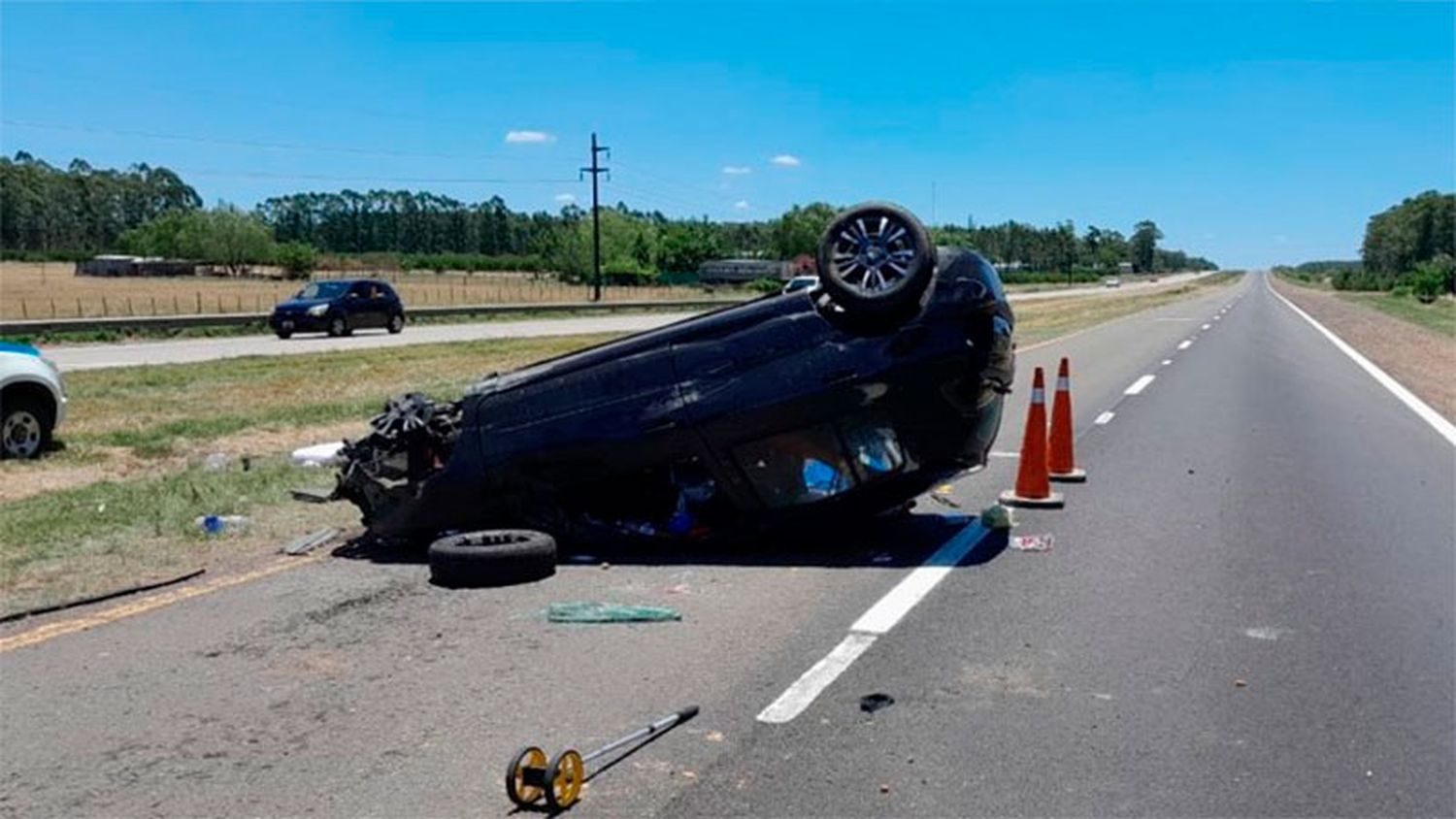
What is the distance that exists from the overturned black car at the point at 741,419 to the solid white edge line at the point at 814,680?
1.77 meters

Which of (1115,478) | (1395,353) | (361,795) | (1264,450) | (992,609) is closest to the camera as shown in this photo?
(361,795)

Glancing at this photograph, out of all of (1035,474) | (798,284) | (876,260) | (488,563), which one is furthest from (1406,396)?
(488,563)

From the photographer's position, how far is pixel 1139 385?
67.2 feet

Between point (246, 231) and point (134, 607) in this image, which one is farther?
point (246, 231)

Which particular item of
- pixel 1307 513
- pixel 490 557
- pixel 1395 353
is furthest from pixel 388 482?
pixel 1395 353

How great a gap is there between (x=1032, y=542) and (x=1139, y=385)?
1330 centimetres

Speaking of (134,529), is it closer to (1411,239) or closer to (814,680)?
(814,680)

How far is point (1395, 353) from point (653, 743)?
2965cm

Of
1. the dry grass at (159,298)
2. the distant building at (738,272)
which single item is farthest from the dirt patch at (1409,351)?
the distant building at (738,272)

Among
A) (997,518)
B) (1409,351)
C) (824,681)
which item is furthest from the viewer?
(1409,351)

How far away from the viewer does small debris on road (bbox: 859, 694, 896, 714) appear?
16.2ft

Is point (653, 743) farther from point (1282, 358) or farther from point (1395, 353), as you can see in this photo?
point (1395, 353)

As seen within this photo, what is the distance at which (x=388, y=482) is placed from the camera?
25.5 feet

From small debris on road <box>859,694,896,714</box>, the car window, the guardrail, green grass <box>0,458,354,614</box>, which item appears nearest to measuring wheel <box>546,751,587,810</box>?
small debris on road <box>859,694,896,714</box>
